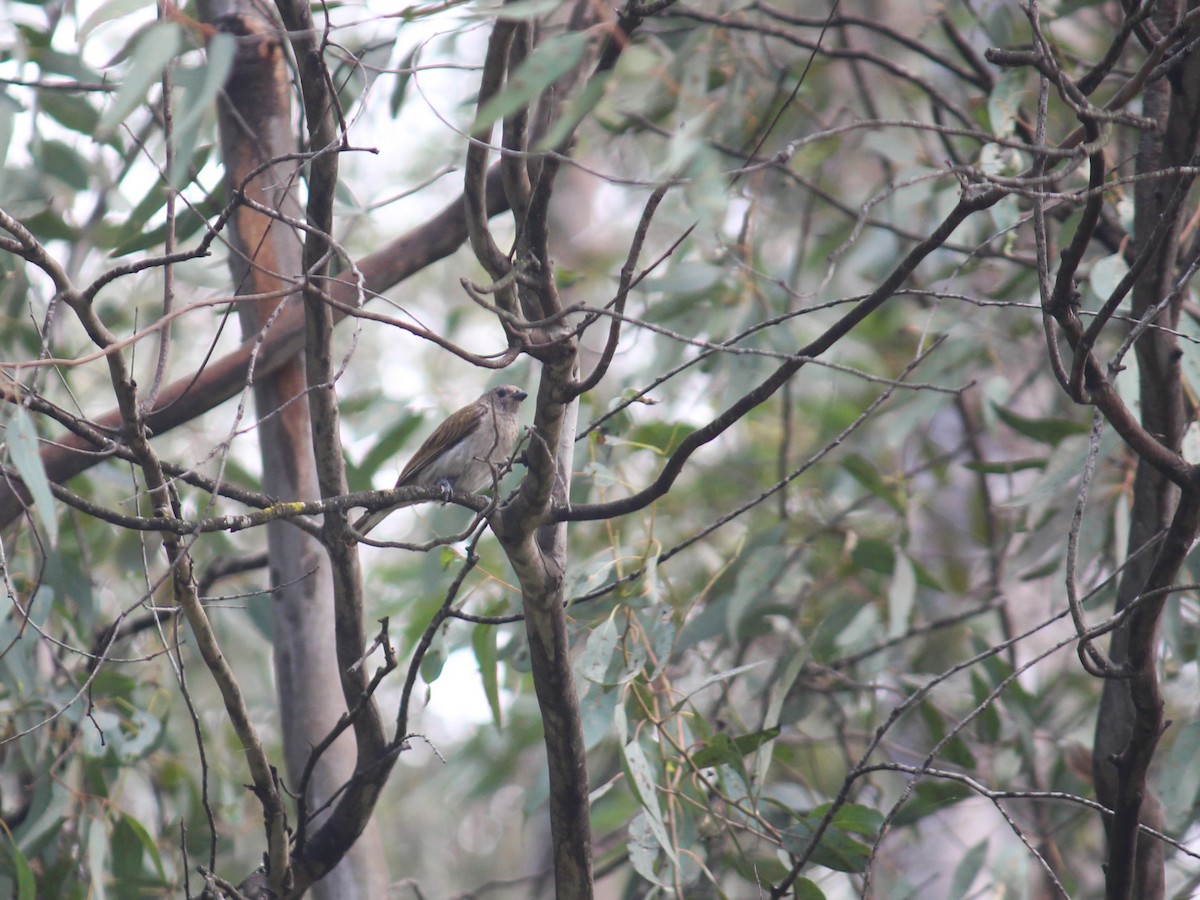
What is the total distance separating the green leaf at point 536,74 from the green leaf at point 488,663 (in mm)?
2169

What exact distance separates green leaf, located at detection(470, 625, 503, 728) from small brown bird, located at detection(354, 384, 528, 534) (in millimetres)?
1180

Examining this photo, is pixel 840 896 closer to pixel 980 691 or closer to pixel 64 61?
pixel 980 691

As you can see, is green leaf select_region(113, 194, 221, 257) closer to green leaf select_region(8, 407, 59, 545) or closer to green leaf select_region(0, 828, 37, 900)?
green leaf select_region(8, 407, 59, 545)

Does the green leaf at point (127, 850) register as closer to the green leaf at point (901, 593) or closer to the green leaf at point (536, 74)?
the green leaf at point (901, 593)

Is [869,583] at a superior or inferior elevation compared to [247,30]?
inferior

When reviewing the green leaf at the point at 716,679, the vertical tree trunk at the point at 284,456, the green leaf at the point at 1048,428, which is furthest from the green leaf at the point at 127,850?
the green leaf at the point at 1048,428

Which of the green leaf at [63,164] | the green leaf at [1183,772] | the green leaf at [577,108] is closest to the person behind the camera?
the green leaf at [577,108]

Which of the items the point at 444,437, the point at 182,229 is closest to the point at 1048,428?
the point at 444,437

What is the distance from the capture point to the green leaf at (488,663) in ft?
11.7

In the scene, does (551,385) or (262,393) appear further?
(262,393)

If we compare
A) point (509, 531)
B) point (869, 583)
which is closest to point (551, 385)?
point (509, 531)

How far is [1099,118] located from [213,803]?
4381 millimetres

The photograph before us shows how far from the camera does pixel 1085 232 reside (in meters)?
2.08

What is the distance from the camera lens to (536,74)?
1648mm
